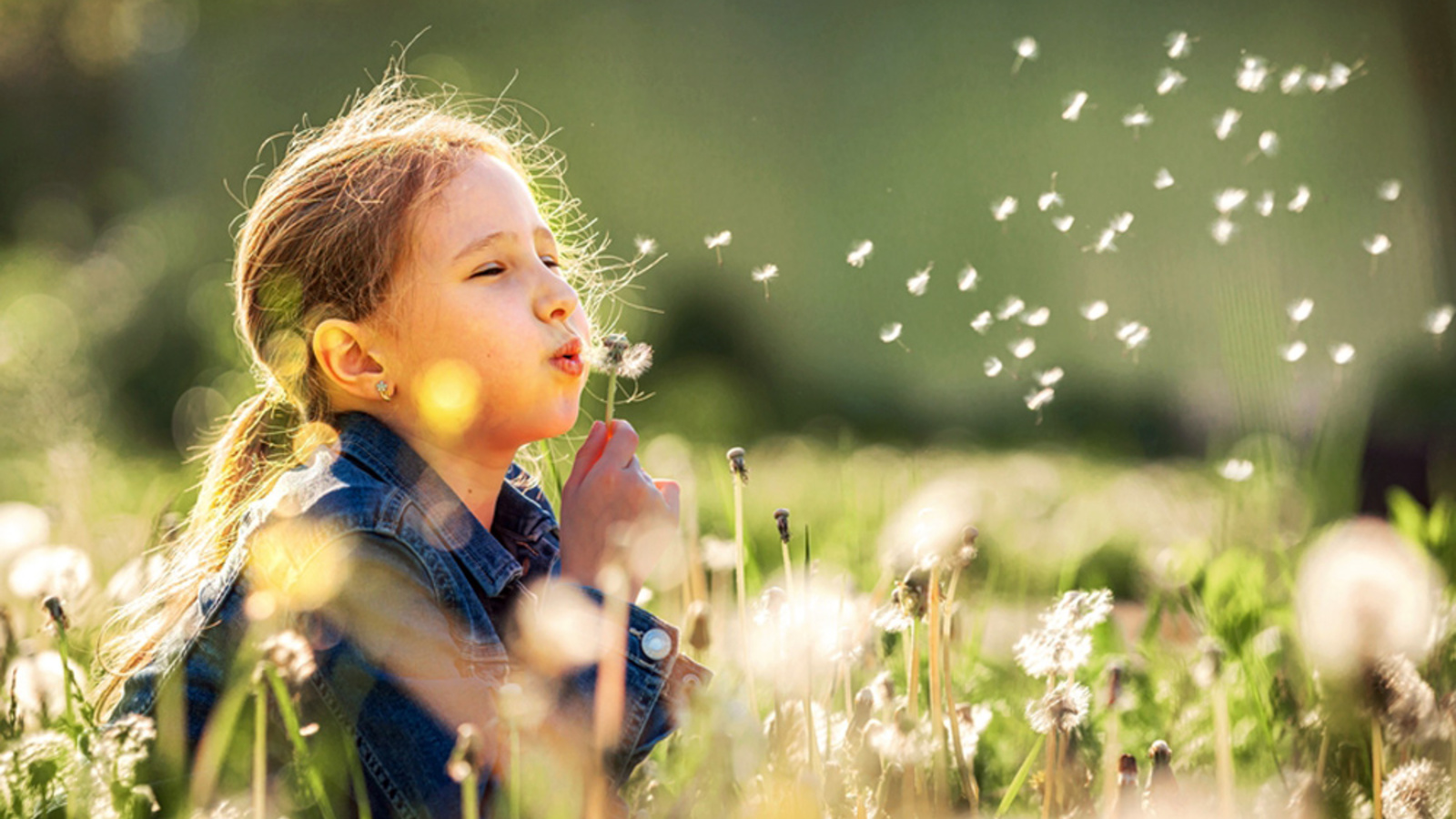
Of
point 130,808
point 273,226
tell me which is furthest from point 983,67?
point 130,808

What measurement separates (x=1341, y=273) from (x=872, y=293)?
2566 millimetres

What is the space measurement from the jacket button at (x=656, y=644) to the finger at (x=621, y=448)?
8.2 inches

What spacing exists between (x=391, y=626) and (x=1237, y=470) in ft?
3.32

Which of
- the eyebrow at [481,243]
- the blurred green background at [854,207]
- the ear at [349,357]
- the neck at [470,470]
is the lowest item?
the neck at [470,470]

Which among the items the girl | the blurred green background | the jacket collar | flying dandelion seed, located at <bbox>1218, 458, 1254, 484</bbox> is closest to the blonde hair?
the girl

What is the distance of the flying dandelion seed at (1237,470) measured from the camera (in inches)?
64.2

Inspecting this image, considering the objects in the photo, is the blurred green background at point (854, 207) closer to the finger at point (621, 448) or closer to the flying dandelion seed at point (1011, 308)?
the flying dandelion seed at point (1011, 308)

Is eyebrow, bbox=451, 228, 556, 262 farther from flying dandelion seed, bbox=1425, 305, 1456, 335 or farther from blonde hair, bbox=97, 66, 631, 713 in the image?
flying dandelion seed, bbox=1425, 305, 1456, 335

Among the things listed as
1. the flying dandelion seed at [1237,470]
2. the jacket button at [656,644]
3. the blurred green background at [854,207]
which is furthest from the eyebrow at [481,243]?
the blurred green background at [854,207]

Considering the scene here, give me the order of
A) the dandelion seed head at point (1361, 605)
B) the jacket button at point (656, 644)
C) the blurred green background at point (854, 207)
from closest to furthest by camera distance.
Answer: the dandelion seed head at point (1361, 605), the jacket button at point (656, 644), the blurred green background at point (854, 207)

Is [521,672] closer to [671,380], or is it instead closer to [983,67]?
[671,380]

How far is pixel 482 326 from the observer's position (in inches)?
56.9

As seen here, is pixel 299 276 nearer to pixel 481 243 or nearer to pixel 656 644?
pixel 481 243

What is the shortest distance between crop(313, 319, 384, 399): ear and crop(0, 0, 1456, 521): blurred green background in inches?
60.0
